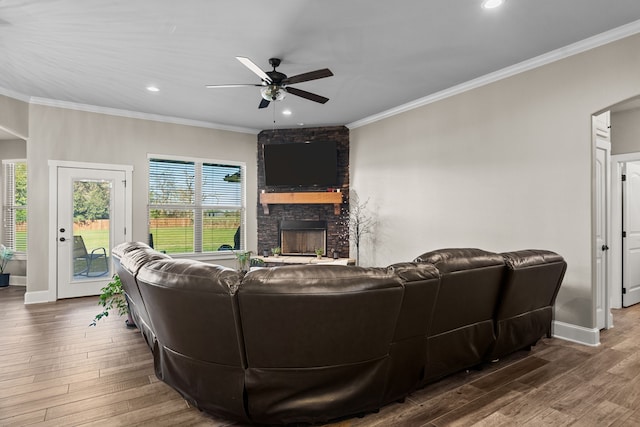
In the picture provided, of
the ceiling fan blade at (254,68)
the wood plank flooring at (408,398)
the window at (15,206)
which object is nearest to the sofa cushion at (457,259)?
the wood plank flooring at (408,398)

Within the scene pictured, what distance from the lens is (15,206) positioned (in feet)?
21.3

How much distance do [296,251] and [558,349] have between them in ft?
14.6

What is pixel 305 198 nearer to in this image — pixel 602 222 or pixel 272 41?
pixel 272 41

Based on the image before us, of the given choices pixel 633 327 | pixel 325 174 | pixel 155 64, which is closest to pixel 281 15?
pixel 155 64

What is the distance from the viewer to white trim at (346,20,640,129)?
3115 millimetres

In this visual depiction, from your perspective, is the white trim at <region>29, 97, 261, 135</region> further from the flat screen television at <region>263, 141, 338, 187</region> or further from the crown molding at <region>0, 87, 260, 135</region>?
the flat screen television at <region>263, 141, 338, 187</region>

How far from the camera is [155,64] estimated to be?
12.7 ft

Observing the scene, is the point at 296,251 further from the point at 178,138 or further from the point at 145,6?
the point at 145,6

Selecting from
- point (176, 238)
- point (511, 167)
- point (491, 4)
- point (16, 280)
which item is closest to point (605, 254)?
point (511, 167)

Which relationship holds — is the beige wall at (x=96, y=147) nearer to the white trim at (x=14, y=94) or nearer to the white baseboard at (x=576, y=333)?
the white trim at (x=14, y=94)

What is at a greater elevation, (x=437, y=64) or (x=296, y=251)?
(x=437, y=64)

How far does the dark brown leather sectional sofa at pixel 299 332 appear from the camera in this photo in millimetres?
1812

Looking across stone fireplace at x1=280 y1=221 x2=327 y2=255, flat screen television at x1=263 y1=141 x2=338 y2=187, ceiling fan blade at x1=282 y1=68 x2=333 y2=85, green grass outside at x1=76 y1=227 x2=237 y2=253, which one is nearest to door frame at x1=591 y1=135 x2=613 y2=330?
ceiling fan blade at x1=282 y1=68 x2=333 y2=85

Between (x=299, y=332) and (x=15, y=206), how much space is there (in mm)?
7424
